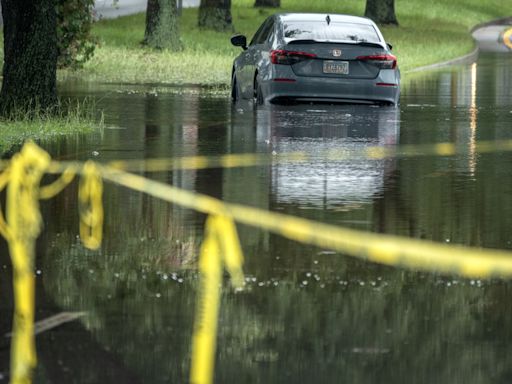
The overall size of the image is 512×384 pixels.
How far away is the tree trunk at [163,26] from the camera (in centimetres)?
4453

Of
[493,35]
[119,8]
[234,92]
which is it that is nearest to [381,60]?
[234,92]

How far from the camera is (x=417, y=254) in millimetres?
10617

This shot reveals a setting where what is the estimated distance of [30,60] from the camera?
811 inches

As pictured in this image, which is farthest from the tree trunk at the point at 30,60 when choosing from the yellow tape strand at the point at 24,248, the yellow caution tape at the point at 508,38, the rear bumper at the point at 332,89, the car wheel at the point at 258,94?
the yellow caution tape at the point at 508,38

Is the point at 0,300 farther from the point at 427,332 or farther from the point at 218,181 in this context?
the point at 218,181

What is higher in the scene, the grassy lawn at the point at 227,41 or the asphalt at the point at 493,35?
the grassy lawn at the point at 227,41

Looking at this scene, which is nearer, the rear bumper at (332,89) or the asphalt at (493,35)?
the rear bumper at (332,89)

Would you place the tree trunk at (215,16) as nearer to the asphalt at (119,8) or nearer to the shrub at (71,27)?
the asphalt at (119,8)

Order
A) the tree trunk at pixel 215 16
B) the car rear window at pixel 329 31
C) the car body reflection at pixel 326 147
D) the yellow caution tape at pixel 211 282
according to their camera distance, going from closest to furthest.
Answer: the yellow caution tape at pixel 211 282 < the car body reflection at pixel 326 147 < the car rear window at pixel 329 31 < the tree trunk at pixel 215 16

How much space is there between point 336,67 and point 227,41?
2611cm

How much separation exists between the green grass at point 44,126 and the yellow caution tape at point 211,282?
6.32 metres

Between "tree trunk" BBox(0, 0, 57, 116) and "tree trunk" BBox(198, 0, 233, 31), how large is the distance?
32.9m

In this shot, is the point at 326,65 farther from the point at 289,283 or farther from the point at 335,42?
the point at 289,283

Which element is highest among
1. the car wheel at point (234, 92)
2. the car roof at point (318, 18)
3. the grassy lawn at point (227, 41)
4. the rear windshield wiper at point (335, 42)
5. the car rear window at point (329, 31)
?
the car roof at point (318, 18)
